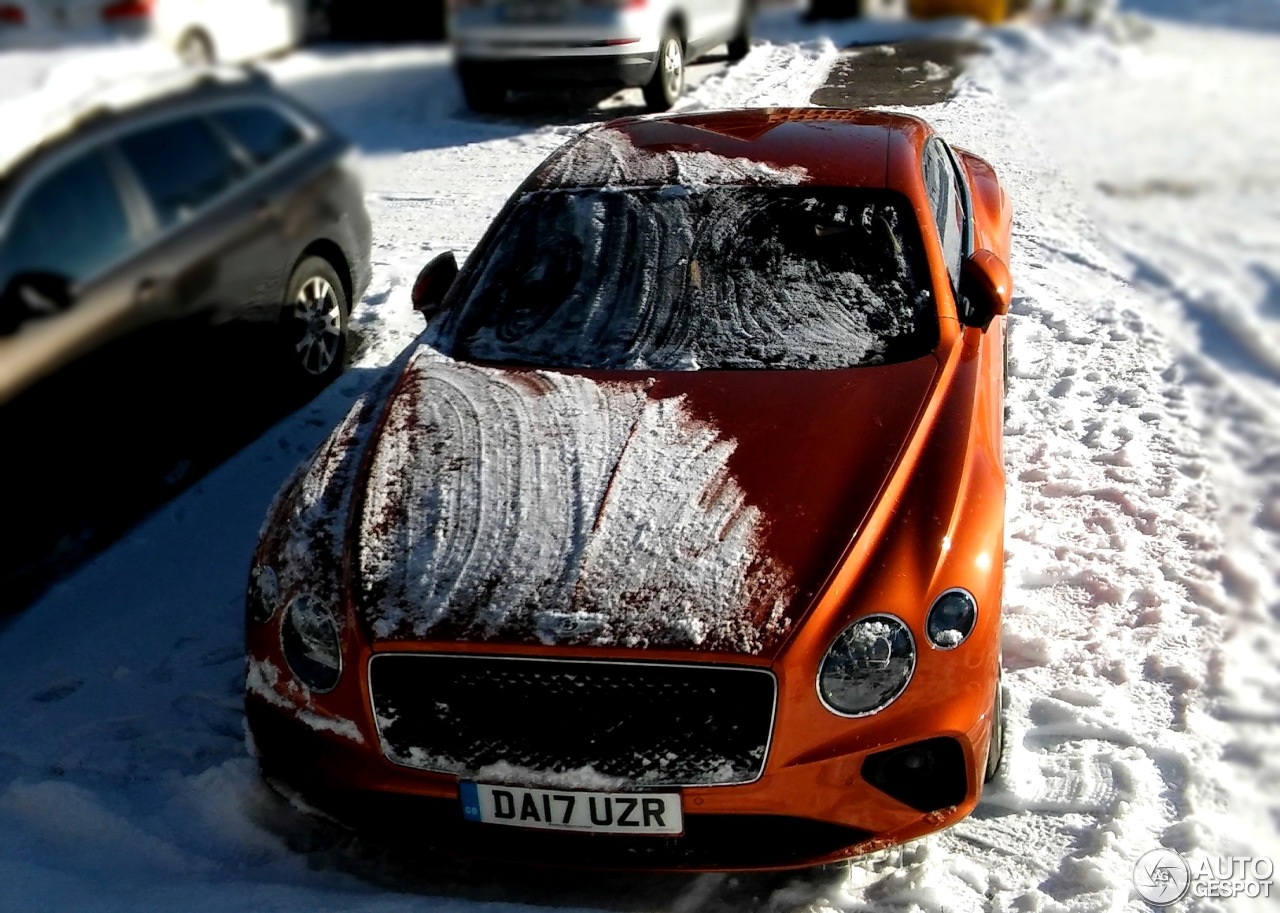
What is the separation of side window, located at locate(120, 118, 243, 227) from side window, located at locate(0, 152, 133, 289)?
8 cm

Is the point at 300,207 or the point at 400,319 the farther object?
the point at 400,319

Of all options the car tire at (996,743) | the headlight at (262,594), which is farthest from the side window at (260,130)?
the car tire at (996,743)

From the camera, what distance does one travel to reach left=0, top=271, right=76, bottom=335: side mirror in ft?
7.72

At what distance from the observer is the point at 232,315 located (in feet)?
10.9

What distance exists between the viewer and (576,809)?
8.77 feet

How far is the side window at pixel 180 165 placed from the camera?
7.98 ft

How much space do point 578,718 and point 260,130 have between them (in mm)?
1372

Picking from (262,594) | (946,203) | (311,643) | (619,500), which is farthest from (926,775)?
(946,203)

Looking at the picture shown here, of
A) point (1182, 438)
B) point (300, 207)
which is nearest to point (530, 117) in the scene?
point (1182, 438)

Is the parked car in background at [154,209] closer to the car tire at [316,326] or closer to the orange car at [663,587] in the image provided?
the orange car at [663,587]

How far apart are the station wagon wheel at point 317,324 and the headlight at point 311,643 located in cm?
159

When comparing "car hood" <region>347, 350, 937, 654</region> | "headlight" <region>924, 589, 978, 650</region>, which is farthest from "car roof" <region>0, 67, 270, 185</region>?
"headlight" <region>924, 589, 978, 650</region>

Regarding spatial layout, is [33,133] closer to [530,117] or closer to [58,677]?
[58,677]

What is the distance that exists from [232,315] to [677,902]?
5.88ft
